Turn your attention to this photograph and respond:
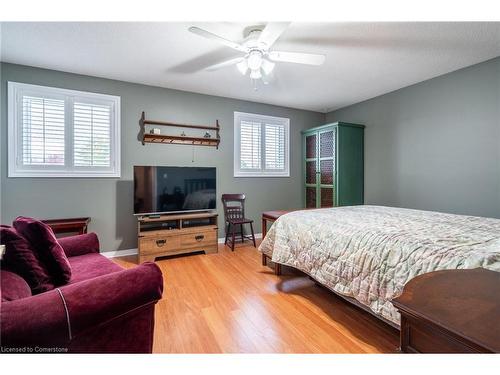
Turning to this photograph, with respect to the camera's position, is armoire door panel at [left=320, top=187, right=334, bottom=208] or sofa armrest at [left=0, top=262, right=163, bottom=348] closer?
sofa armrest at [left=0, top=262, right=163, bottom=348]

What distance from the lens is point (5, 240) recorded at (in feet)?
3.91

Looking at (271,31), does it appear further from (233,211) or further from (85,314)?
(233,211)

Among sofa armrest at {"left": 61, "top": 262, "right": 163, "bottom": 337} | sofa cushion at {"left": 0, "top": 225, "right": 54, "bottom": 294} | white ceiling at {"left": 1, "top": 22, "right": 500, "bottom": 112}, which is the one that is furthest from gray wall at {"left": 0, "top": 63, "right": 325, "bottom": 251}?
sofa armrest at {"left": 61, "top": 262, "right": 163, "bottom": 337}

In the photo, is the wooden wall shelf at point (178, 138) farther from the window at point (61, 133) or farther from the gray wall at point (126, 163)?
the window at point (61, 133)

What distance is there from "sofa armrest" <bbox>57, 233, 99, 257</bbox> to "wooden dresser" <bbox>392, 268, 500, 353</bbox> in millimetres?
2280

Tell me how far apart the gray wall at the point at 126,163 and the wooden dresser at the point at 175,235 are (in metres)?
0.45

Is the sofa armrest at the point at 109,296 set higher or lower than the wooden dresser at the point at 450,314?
lower

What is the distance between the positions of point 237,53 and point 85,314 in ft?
8.82

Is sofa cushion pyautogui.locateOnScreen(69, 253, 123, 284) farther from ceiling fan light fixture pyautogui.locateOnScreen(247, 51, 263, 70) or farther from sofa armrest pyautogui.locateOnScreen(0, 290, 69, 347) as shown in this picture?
ceiling fan light fixture pyautogui.locateOnScreen(247, 51, 263, 70)

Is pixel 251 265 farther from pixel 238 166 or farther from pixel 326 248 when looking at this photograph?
pixel 238 166

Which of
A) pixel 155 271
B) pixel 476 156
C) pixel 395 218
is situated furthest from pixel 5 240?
pixel 476 156

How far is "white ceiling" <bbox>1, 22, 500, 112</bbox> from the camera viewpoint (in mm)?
2176

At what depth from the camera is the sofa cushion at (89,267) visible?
161cm

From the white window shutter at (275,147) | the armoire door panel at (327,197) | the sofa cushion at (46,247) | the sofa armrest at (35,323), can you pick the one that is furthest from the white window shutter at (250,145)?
the sofa armrest at (35,323)
